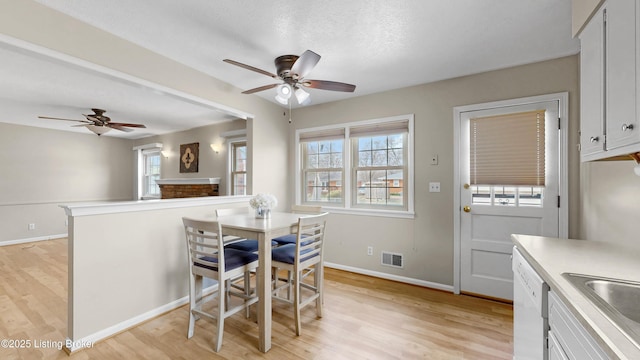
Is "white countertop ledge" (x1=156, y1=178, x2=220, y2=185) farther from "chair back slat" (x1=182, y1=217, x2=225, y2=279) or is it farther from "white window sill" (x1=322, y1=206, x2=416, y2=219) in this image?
"chair back slat" (x1=182, y1=217, x2=225, y2=279)

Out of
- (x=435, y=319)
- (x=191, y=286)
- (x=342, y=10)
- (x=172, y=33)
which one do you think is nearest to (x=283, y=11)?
(x=342, y=10)

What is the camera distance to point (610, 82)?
1.27m

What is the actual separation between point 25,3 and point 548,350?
3.60m

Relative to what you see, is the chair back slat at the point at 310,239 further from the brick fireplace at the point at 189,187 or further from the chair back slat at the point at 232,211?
the brick fireplace at the point at 189,187

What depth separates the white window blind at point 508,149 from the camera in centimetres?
264

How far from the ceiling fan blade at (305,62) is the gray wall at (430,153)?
64.7 inches

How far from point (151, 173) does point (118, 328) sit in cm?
554

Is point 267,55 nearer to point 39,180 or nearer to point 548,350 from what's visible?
point 548,350

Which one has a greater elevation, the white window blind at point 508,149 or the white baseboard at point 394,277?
the white window blind at point 508,149

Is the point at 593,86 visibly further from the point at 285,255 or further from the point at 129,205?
the point at 129,205

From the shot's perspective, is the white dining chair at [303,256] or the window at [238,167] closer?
the white dining chair at [303,256]

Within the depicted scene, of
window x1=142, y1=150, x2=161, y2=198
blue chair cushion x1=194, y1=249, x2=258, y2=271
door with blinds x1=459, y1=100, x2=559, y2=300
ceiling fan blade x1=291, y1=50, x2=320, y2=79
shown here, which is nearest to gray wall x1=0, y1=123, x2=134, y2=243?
window x1=142, y1=150, x2=161, y2=198

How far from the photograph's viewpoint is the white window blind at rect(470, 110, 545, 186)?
2641 millimetres

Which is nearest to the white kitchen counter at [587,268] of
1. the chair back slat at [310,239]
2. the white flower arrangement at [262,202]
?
the chair back slat at [310,239]
